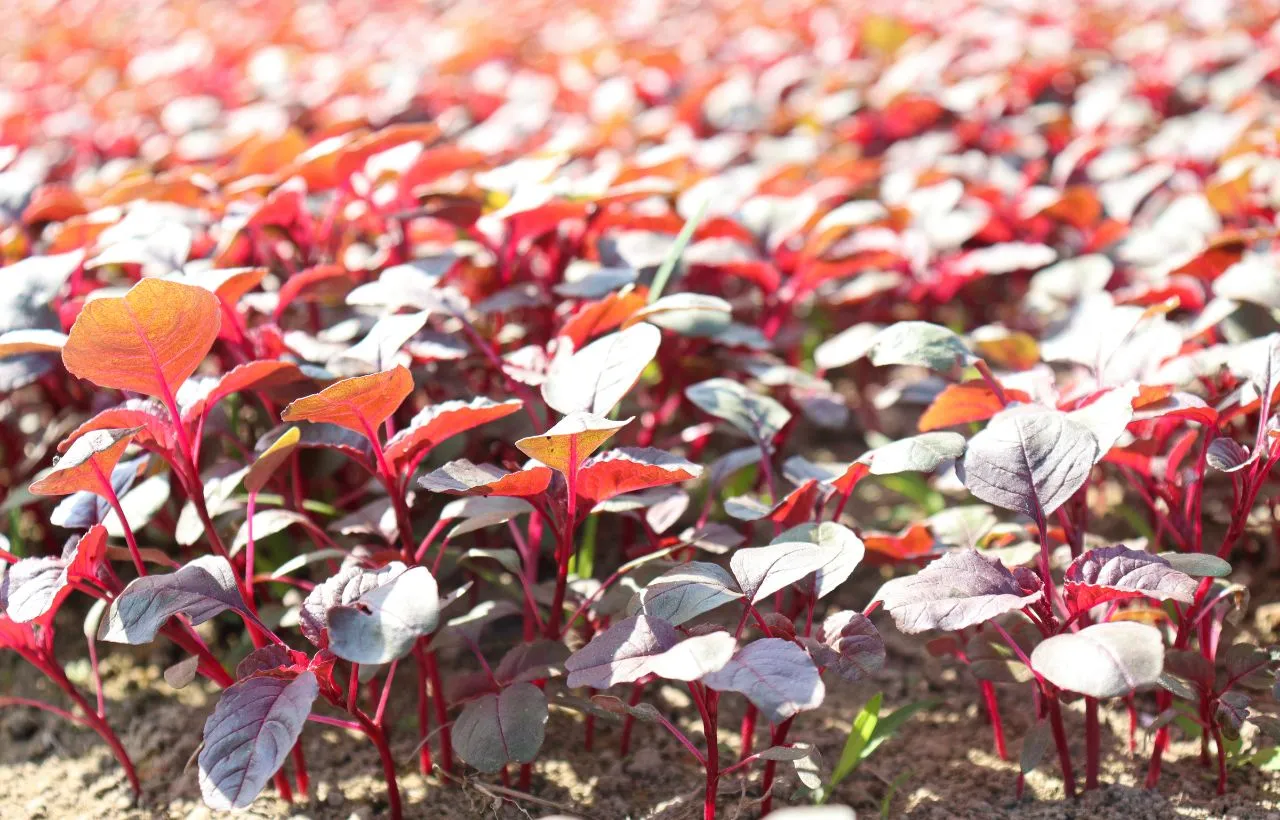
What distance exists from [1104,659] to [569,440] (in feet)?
1.84

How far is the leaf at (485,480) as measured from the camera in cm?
117

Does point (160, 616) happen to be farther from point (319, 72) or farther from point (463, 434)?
point (319, 72)

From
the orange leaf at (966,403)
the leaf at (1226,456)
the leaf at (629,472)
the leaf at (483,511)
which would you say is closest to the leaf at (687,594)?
the leaf at (629,472)

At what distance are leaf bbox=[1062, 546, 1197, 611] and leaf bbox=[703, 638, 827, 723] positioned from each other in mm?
314

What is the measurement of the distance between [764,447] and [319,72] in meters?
2.68

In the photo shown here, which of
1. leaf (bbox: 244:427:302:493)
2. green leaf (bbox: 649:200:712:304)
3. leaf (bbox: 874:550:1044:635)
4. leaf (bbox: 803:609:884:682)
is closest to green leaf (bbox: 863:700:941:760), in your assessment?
leaf (bbox: 803:609:884:682)

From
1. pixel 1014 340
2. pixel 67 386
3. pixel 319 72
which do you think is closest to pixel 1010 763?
pixel 1014 340

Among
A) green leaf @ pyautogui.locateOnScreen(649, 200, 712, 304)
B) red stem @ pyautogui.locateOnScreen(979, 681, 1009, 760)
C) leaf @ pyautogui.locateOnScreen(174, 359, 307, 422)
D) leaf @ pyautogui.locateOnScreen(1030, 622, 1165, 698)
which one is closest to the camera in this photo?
leaf @ pyautogui.locateOnScreen(1030, 622, 1165, 698)

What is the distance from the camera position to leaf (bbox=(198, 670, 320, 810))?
3.45ft

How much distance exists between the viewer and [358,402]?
46.8 inches

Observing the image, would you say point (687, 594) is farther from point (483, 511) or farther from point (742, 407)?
point (742, 407)

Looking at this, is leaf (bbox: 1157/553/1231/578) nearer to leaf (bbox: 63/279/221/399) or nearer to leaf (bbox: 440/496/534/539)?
leaf (bbox: 440/496/534/539)

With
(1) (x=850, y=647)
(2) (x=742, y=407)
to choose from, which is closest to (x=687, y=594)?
(1) (x=850, y=647)

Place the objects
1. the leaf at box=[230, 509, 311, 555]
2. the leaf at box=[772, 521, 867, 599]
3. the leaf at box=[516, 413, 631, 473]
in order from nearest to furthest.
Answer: the leaf at box=[516, 413, 631, 473], the leaf at box=[772, 521, 867, 599], the leaf at box=[230, 509, 311, 555]
